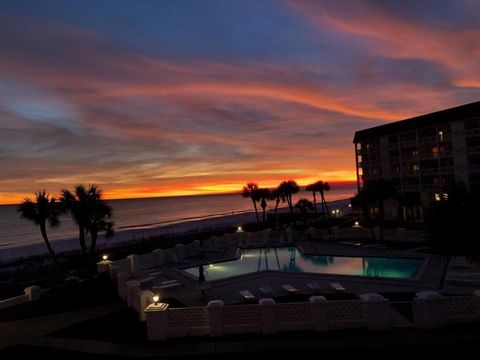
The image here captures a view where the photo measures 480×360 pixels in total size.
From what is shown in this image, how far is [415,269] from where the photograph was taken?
22016 mm

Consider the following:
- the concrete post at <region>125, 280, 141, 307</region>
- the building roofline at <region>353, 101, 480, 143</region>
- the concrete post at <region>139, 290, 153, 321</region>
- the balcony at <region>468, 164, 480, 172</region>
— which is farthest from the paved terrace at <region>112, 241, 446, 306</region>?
the building roofline at <region>353, 101, 480, 143</region>

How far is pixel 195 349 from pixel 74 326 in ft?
18.6

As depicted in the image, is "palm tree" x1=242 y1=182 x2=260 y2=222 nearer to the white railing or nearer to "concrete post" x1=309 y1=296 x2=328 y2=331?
the white railing

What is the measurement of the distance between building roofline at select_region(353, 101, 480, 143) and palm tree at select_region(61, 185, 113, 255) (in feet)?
144

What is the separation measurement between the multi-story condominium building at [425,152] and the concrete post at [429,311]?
35.3 metres

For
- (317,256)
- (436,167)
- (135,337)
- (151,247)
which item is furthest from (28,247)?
(436,167)

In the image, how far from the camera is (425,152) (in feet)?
166

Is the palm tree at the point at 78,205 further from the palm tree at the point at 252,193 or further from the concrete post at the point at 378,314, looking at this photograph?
the palm tree at the point at 252,193

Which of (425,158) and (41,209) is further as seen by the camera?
(425,158)

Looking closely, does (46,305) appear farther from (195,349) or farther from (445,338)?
(445,338)

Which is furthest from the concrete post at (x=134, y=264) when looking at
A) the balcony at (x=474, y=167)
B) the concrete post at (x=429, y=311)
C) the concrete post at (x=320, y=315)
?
the balcony at (x=474, y=167)

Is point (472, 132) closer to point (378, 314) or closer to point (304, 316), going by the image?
point (378, 314)

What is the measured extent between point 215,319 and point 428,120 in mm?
47610

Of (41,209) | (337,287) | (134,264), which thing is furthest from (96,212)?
(337,287)
